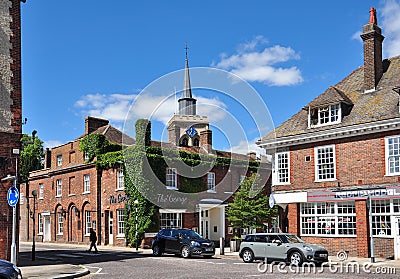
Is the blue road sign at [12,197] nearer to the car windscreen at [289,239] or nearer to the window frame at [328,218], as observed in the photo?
the car windscreen at [289,239]

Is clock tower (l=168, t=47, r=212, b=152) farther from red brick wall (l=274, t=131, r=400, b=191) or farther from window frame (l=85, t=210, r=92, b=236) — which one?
red brick wall (l=274, t=131, r=400, b=191)

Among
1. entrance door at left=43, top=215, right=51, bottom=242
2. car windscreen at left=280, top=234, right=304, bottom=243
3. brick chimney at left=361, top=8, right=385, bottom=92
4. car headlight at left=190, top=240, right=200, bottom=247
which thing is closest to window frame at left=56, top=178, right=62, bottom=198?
entrance door at left=43, top=215, right=51, bottom=242

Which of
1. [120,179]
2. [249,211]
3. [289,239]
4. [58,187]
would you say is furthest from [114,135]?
[289,239]

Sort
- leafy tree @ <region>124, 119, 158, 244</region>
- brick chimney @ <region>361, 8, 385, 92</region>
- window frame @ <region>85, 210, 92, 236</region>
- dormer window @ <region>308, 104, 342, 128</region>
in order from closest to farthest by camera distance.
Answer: dormer window @ <region>308, 104, 342, 128</region>, brick chimney @ <region>361, 8, 385, 92</region>, leafy tree @ <region>124, 119, 158, 244</region>, window frame @ <region>85, 210, 92, 236</region>

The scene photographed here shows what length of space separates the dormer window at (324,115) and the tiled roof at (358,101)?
1.04ft

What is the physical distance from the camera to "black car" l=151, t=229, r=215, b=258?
2606 cm

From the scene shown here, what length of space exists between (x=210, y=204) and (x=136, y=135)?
8364mm

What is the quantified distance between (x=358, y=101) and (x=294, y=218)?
23.4 feet

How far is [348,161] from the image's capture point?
25734mm

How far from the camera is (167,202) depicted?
124ft

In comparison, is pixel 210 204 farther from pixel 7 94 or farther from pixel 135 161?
pixel 7 94

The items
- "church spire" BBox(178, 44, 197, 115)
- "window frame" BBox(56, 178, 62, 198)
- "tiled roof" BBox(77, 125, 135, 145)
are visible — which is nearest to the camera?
"tiled roof" BBox(77, 125, 135, 145)

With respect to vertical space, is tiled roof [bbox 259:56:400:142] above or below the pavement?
above

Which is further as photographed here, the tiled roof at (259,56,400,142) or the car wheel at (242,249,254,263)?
the tiled roof at (259,56,400,142)
